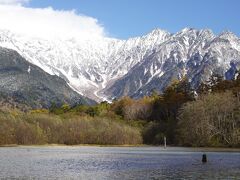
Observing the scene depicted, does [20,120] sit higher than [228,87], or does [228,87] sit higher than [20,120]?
[228,87]

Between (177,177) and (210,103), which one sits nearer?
(177,177)

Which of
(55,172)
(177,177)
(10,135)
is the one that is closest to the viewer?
(177,177)

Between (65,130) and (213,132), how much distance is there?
66.4 meters

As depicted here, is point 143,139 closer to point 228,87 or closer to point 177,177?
point 228,87

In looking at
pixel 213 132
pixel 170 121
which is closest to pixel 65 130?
pixel 170 121

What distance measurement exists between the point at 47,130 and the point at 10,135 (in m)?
15.1

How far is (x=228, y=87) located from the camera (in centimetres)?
18925

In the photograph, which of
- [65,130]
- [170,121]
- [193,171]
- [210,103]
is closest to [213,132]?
[210,103]

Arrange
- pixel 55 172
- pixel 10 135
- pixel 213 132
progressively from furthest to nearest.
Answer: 1. pixel 10 135
2. pixel 213 132
3. pixel 55 172

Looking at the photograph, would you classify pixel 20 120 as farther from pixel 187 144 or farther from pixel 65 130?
pixel 187 144

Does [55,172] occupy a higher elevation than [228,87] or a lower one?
lower

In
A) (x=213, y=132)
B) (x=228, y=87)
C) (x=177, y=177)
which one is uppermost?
(x=228, y=87)

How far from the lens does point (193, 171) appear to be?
227ft

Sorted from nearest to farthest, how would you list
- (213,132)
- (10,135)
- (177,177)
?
(177,177)
(213,132)
(10,135)
